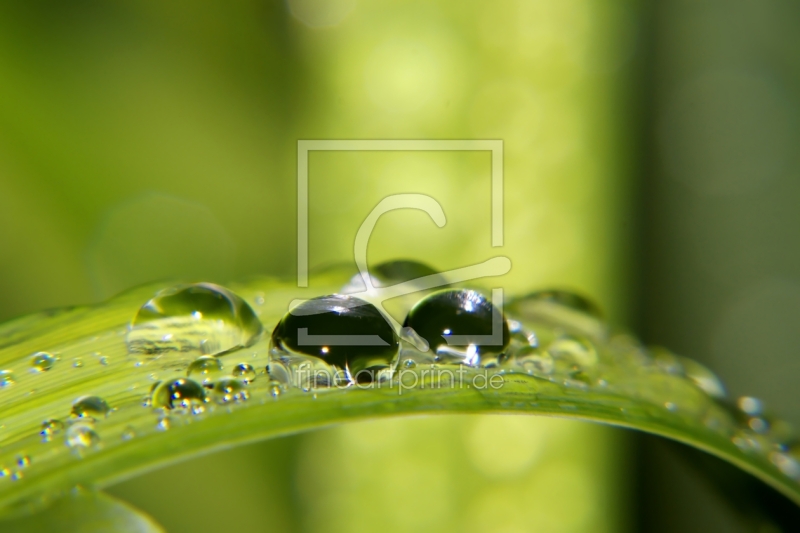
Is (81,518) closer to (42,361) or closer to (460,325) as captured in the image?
(42,361)

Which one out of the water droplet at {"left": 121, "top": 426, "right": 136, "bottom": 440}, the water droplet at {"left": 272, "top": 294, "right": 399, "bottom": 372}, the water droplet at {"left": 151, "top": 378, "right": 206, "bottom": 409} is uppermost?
the water droplet at {"left": 272, "top": 294, "right": 399, "bottom": 372}

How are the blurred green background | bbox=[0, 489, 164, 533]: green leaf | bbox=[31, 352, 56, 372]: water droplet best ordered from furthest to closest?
the blurred green background < bbox=[31, 352, 56, 372]: water droplet < bbox=[0, 489, 164, 533]: green leaf

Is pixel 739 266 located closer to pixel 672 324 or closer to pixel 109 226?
pixel 672 324
